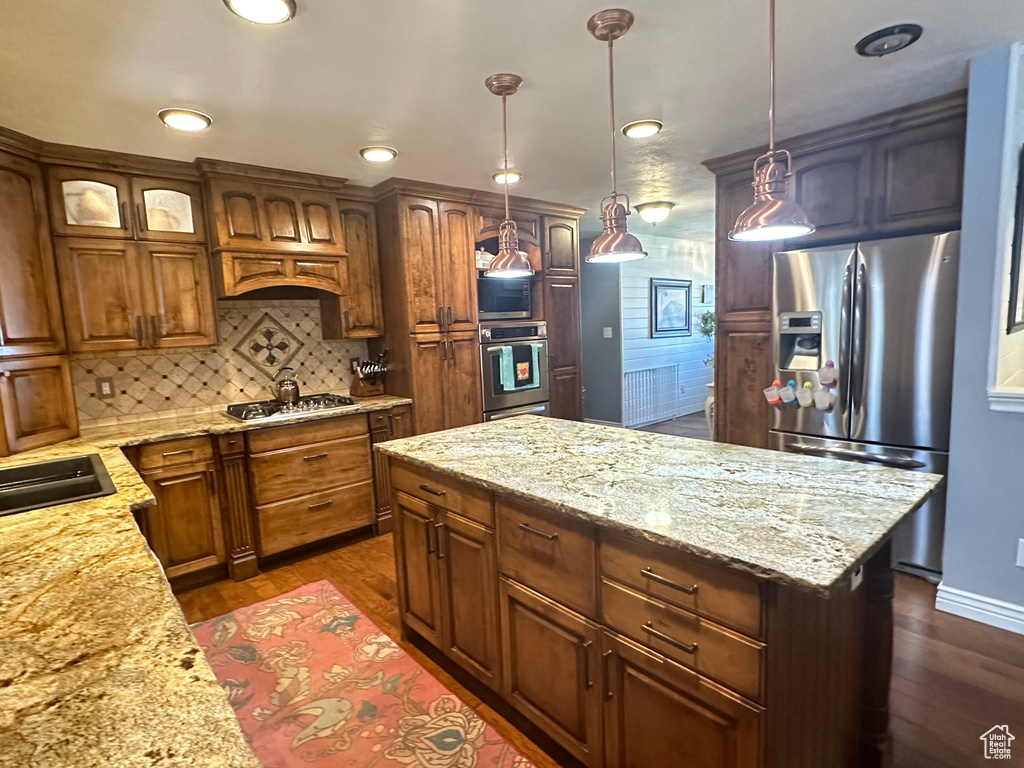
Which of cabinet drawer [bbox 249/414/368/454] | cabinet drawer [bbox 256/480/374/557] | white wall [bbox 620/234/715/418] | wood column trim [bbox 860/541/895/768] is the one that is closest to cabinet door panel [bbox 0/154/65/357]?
cabinet drawer [bbox 249/414/368/454]

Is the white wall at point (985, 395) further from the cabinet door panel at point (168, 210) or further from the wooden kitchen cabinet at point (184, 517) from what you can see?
the cabinet door panel at point (168, 210)

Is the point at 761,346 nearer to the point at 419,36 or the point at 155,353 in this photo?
the point at 419,36

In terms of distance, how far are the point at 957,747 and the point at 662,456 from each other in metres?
1.27

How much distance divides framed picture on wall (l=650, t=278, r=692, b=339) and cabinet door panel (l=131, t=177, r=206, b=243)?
489cm

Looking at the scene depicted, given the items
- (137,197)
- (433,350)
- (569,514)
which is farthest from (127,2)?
(433,350)

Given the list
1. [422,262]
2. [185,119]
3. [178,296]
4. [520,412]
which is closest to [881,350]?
[520,412]

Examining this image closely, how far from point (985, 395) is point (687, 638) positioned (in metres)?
1.98

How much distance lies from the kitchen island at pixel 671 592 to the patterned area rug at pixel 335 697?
192mm

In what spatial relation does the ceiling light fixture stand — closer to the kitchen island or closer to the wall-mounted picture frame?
the wall-mounted picture frame

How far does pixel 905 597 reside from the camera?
2537 mm

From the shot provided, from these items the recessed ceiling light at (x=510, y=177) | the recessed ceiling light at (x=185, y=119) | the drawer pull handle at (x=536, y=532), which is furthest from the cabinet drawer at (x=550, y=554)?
the recessed ceiling light at (x=510, y=177)

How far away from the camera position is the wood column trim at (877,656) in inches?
56.7

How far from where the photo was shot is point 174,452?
9.08 ft

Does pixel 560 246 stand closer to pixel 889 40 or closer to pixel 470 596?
pixel 889 40
